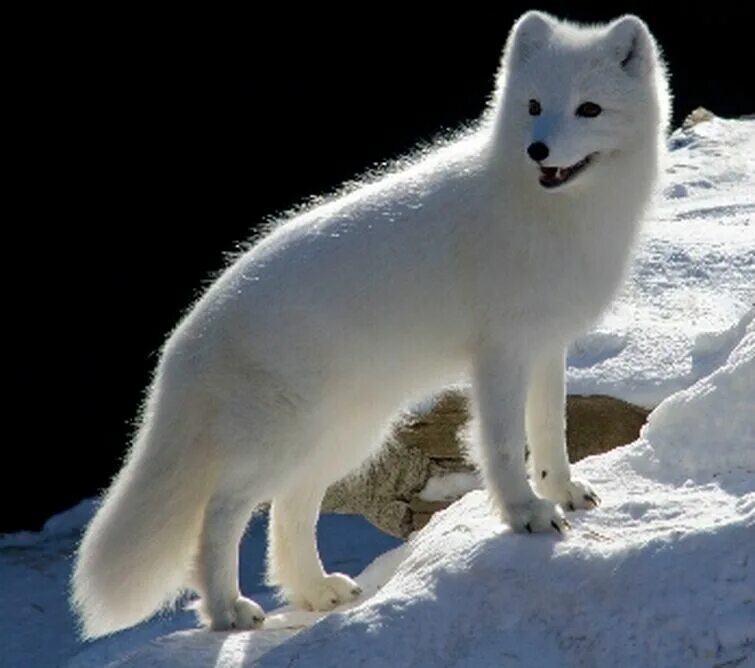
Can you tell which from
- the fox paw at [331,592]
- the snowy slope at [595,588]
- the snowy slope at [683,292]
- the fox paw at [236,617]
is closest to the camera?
the snowy slope at [595,588]

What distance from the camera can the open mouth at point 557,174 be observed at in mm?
3002

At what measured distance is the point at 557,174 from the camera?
301 centimetres

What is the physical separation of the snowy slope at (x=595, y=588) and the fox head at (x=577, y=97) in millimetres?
553

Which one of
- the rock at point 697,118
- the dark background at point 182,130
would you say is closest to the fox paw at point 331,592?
the rock at point 697,118

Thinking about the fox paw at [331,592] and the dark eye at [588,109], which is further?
the fox paw at [331,592]

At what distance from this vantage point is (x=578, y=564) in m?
2.84

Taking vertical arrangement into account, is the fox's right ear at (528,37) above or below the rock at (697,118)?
above

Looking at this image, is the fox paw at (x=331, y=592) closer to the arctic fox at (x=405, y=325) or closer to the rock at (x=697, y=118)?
the arctic fox at (x=405, y=325)

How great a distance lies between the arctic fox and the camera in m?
3.09

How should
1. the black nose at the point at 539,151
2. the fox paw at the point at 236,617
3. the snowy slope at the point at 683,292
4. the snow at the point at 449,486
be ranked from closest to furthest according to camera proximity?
1. the black nose at the point at 539,151
2. the fox paw at the point at 236,617
3. the snowy slope at the point at 683,292
4. the snow at the point at 449,486

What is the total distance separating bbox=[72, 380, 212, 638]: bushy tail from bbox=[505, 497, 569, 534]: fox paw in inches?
23.2

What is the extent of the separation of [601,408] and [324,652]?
59.3 inches

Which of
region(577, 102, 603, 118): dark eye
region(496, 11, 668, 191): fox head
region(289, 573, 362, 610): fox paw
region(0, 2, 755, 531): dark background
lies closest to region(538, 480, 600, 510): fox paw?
region(289, 573, 362, 610): fox paw

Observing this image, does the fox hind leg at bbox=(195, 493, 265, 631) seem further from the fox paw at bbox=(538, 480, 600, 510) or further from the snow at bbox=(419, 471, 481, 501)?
the snow at bbox=(419, 471, 481, 501)
